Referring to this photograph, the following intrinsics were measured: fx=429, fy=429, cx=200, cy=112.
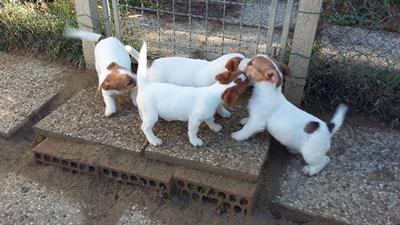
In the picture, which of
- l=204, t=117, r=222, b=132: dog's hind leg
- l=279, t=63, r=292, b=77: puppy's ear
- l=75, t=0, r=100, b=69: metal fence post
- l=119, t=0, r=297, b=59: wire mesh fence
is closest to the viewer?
l=279, t=63, r=292, b=77: puppy's ear

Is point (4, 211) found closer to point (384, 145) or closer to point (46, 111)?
point (46, 111)

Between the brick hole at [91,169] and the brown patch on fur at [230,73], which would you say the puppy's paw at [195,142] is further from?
the brick hole at [91,169]

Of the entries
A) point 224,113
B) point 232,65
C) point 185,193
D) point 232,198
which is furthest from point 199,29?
point 232,198

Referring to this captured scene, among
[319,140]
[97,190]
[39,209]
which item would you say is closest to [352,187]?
[319,140]

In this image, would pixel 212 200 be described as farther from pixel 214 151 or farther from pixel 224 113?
pixel 224 113

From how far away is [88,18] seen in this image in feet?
13.7

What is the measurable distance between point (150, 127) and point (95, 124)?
598 mm

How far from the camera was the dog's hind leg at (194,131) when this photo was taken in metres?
3.15

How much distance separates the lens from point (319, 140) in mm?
3145

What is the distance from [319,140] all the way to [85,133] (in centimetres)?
183

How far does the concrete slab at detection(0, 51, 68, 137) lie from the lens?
3.86 meters

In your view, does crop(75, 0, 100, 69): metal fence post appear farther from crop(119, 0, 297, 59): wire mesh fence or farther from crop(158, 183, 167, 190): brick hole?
crop(158, 183, 167, 190): brick hole

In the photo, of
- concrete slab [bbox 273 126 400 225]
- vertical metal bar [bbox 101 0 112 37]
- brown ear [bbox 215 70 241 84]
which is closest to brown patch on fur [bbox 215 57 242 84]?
brown ear [bbox 215 70 241 84]

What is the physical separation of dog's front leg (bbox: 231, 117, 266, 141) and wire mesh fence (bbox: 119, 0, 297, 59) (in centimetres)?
95
